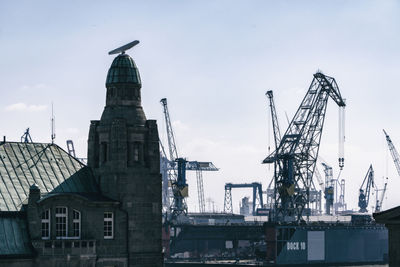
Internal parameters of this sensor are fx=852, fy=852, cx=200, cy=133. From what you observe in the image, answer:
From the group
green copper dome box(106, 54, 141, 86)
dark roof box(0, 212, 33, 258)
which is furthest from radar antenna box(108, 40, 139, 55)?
dark roof box(0, 212, 33, 258)

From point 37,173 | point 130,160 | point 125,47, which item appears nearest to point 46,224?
point 37,173

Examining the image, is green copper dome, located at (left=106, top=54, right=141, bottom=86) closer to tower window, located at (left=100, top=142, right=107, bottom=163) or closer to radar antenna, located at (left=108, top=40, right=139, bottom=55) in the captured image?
radar antenna, located at (left=108, top=40, right=139, bottom=55)

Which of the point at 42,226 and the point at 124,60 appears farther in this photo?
the point at 124,60

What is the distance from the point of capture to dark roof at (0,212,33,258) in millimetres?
76125

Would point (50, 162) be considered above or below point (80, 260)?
above

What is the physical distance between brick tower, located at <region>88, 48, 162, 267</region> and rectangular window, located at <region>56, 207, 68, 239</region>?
18.6 feet

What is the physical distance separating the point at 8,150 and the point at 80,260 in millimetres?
13780

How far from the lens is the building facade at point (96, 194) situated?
256ft

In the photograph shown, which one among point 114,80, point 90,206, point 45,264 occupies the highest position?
point 114,80

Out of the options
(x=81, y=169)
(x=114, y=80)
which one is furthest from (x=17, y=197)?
(x=114, y=80)

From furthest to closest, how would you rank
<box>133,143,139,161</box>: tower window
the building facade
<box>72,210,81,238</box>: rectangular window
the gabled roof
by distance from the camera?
<box>133,143,139,161</box>: tower window < the gabled roof < <box>72,210,81,238</box>: rectangular window < the building facade

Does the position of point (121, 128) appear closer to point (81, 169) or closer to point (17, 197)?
point (81, 169)

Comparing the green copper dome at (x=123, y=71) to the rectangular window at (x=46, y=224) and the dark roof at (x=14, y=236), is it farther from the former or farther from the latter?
the dark roof at (x=14, y=236)

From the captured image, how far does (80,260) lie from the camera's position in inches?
3130
